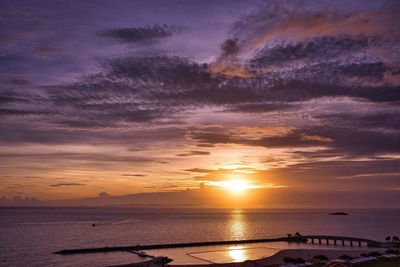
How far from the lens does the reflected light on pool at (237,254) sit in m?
72.6

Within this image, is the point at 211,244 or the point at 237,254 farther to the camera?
the point at 211,244

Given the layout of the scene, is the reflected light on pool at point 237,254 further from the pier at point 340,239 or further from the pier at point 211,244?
the pier at point 340,239

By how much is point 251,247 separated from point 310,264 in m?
46.5

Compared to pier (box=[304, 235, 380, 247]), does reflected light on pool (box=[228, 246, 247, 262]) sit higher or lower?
lower

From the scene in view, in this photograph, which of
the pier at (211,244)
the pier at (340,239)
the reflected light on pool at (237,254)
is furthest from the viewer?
the pier at (340,239)

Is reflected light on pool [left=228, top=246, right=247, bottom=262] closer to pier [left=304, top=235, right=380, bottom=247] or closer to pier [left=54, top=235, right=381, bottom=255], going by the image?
pier [left=54, top=235, right=381, bottom=255]

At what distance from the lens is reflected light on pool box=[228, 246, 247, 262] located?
72562 millimetres

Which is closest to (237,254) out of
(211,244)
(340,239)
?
(211,244)

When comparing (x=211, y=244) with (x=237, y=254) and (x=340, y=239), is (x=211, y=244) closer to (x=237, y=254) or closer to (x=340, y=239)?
(x=237, y=254)

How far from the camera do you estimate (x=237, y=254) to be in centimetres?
8100

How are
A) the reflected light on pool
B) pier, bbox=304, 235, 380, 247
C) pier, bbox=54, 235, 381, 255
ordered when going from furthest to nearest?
pier, bbox=304, 235, 380, 247 < pier, bbox=54, 235, 381, 255 < the reflected light on pool

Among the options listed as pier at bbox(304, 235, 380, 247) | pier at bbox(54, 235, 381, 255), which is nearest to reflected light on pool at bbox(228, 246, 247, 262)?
pier at bbox(54, 235, 381, 255)

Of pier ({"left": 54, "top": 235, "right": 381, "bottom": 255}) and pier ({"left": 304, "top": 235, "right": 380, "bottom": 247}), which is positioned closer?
pier ({"left": 54, "top": 235, "right": 381, "bottom": 255})

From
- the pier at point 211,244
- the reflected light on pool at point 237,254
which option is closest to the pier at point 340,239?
the pier at point 211,244
